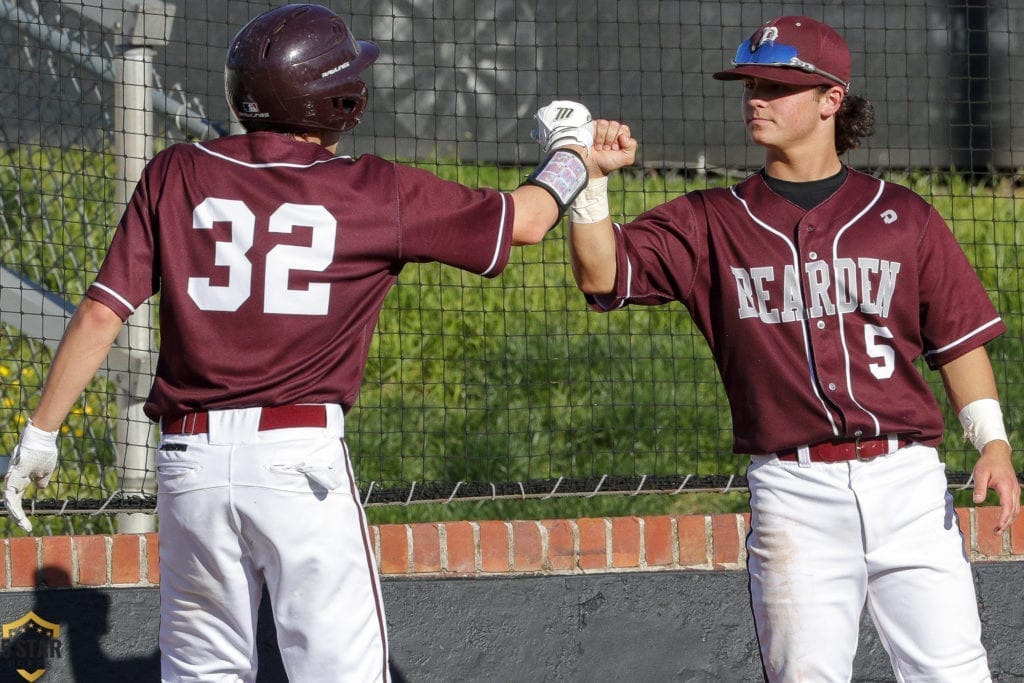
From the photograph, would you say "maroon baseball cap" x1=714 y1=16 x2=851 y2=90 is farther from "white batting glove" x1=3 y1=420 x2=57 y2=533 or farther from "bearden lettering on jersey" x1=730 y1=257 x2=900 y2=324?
"white batting glove" x1=3 y1=420 x2=57 y2=533

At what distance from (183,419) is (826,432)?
4.90 feet

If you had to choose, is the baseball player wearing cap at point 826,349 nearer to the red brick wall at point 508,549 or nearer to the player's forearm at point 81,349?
the player's forearm at point 81,349

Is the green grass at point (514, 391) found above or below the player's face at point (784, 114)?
below

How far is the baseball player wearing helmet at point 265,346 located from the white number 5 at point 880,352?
104 centimetres

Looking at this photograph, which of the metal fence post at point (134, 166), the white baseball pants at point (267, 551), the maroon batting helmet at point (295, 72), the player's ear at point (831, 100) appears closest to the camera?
the white baseball pants at point (267, 551)

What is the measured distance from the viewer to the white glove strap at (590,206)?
3352 mm

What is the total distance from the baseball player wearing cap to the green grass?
1586 millimetres

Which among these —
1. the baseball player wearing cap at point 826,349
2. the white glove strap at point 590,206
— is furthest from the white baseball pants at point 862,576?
the white glove strap at point 590,206

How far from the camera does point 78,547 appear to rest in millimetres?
4426

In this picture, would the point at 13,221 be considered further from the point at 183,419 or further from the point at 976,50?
the point at 976,50

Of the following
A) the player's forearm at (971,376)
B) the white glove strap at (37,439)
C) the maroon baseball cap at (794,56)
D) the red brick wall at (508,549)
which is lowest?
the red brick wall at (508,549)

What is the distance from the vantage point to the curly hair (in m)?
3.58

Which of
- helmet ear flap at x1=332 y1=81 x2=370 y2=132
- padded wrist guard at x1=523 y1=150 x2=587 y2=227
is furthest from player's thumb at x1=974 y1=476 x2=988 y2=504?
helmet ear flap at x1=332 y1=81 x2=370 y2=132

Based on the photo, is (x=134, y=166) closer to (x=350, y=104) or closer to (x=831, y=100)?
(x=350, y=104)
